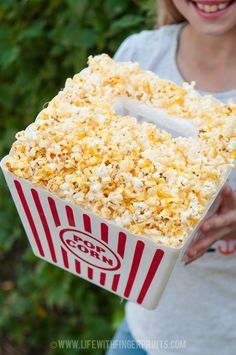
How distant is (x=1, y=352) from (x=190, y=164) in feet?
4.63

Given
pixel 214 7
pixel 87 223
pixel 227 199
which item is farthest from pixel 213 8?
→ pixel 87 223

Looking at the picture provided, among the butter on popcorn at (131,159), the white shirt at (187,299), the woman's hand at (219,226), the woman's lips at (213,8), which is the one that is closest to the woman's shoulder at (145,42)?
the white shirt at (187,299)

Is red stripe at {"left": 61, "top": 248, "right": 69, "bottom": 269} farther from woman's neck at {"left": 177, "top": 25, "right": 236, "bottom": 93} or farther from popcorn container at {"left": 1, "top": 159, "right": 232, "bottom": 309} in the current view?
woman's neck at {"left": 177, "top": 25, "right": 236, "bottom": 93}

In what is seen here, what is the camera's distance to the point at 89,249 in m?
0.79

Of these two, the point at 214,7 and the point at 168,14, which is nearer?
the point at 214,7

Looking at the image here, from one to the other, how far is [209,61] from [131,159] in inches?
15.5

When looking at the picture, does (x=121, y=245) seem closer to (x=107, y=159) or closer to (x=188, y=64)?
(x=107, y=159)

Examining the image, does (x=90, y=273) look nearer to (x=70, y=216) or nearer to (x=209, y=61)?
(x=70, y=216)

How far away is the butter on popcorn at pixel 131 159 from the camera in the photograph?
704 millimetres

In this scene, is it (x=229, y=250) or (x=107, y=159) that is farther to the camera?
(x=229, y=250)

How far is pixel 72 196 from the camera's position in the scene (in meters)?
0.71

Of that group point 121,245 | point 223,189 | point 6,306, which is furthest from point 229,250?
point 6,306

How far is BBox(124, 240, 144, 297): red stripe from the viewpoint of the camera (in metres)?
0.72

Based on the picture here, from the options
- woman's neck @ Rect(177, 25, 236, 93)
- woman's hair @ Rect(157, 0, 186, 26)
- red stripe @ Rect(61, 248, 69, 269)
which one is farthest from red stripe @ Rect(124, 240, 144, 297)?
woman's hair @ Rect(157, 0, 186, 26)
